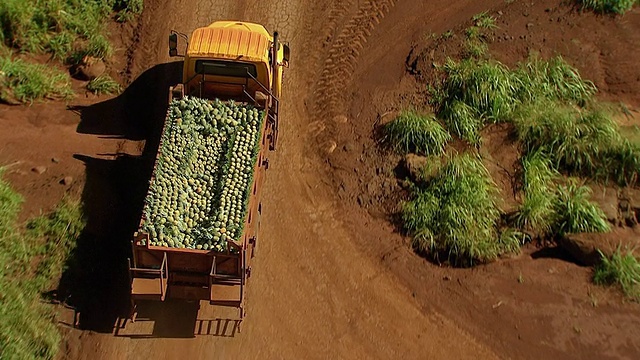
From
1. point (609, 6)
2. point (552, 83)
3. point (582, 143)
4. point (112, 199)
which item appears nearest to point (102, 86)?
point (112, 199)

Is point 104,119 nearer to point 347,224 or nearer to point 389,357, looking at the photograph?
point 347,224

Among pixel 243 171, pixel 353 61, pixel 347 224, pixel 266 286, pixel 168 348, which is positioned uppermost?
pixel 353 61

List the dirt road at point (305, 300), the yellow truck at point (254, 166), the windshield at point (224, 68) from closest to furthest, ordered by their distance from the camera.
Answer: the yellow truck at point (254, 166)
the dirt road at point (305, 300)
the windshield at point (224, 68)

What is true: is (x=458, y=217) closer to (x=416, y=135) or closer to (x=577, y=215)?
(x=416, y=135)

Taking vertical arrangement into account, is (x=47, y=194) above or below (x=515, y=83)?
below

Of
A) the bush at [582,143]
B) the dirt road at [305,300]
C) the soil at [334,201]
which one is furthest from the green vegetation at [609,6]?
the dirt road at [305,300]

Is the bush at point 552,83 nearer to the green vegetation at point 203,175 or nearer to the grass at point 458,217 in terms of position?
the grass at point 458,217

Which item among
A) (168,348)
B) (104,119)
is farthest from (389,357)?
(104,119)
